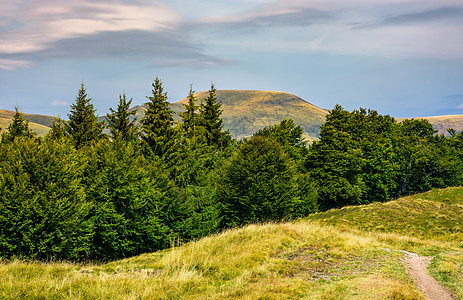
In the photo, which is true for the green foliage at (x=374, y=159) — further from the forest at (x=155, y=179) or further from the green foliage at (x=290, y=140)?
the green foliage at (x=290, y=140)

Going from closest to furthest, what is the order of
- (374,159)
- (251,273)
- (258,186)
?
(251,273)
(258,186)
(374,159)

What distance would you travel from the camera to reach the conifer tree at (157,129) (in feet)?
114

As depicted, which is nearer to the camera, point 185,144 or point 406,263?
point 406,263

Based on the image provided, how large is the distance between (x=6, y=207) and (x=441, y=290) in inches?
1057

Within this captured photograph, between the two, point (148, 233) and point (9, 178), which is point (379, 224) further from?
point (9, 178)

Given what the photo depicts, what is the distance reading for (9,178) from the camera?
2309 centimetres

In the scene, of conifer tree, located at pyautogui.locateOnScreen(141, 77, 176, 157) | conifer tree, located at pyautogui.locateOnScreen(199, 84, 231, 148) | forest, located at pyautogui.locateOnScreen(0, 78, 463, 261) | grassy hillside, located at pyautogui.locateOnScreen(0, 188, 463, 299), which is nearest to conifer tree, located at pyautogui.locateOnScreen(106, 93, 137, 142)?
forest, located at pyautogui.locateOnScreen(0, 78, 463, 261)

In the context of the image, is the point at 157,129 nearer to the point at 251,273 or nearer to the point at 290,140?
the point at 251,273

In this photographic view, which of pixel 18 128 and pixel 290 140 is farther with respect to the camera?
pixel 290 140

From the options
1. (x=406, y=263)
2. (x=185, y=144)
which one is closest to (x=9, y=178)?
(x=185, y=144)

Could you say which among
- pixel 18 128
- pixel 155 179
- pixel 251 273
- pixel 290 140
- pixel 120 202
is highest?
pixel 18 128

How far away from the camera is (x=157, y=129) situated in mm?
34625

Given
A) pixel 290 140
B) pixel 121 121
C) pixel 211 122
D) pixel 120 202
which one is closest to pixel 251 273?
pixel 120 202

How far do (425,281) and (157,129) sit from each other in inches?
1142
